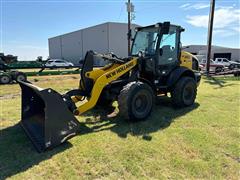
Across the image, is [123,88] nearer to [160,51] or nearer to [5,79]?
[160,51]

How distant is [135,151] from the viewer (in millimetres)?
4164

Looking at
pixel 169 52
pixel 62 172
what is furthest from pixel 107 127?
pixel 169 52

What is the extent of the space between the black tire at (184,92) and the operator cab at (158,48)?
0.50 metres

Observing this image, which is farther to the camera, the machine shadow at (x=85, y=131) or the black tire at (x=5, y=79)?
the black tire at (x=5, y=79)

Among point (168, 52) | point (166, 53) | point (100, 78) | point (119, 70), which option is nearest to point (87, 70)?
point (100, 78)

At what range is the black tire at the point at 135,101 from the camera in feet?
17.8

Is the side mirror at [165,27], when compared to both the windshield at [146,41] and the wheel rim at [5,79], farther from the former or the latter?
the wheel rim at [5,79]

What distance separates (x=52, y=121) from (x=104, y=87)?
6.37ft

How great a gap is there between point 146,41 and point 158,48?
19.2 inches

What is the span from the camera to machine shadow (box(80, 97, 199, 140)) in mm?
5158

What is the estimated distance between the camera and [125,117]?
5566 mm

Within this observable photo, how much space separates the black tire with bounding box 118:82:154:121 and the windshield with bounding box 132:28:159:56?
1344 millimetres

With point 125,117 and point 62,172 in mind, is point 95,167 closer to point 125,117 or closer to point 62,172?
point 62,172

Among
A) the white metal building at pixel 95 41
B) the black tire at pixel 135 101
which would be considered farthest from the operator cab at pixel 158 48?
the white metal building at pixel 95 41
